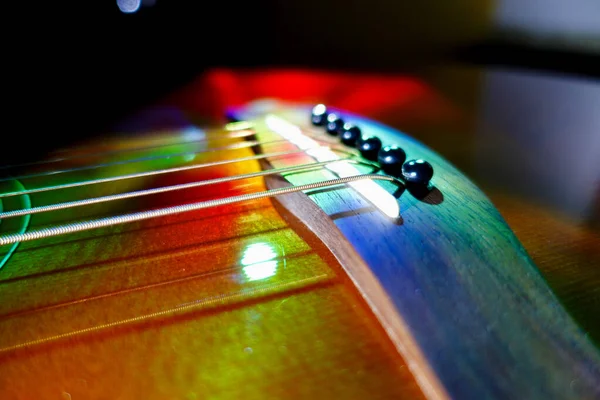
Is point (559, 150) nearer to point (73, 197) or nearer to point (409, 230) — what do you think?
point (409, 230)

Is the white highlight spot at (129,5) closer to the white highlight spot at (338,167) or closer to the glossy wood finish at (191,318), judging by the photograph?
the white highlight spot at (338,167)

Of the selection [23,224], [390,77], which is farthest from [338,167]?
[390,77]

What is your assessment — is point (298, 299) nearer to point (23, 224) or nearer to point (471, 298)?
point (471, 298)

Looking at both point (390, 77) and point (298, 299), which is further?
point (390, 77)

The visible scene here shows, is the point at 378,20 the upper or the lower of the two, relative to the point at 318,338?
upper

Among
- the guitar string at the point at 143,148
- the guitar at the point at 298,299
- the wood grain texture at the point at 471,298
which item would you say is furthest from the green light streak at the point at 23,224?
the wood grain texture at the point at 471,298

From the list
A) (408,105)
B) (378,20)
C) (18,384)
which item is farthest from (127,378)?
(378,20)

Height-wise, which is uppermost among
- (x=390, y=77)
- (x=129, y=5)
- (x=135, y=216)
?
(x=129, y=5)

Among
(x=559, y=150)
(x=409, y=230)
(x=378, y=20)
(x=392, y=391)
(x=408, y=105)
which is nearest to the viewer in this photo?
(x=392, y=391)
